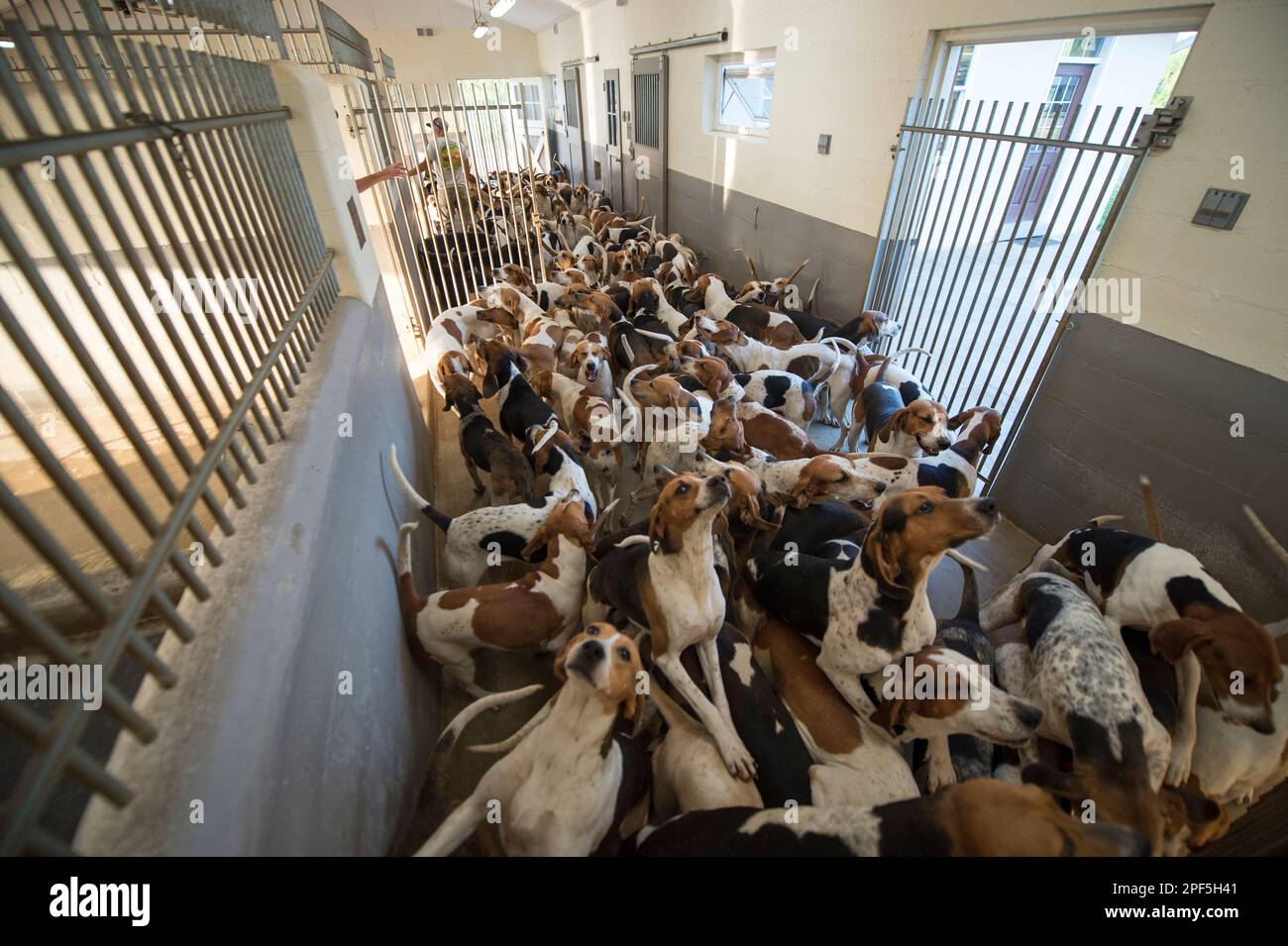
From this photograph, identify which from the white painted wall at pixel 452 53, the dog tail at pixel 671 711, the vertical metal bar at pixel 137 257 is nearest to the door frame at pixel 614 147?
the white painted wall at pixel 452 53

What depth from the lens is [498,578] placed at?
12.3 ft

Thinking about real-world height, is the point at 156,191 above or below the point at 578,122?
below

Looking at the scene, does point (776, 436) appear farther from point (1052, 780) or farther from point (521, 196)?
point (521, 196)

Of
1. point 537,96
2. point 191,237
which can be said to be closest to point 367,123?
point 191,237

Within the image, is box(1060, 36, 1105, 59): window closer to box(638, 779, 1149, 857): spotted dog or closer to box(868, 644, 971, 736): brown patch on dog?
box(868, 644, 971, 736): brown patch on dog

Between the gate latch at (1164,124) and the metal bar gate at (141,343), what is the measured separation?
15.6 ft

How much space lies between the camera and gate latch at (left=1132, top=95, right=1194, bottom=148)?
299 centimetres

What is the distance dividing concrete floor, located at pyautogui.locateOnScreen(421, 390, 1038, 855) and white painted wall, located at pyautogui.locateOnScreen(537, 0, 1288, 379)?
1789 mm

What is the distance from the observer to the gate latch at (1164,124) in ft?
9.80

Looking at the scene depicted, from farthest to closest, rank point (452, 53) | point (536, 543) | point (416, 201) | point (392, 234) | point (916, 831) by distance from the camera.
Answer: point (452, 53), point (416, 201), point (392, 234), point (536, 543), point (916, 831)

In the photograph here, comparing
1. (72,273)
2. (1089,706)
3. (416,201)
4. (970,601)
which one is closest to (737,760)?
(1089,706)

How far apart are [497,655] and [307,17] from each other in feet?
52.1

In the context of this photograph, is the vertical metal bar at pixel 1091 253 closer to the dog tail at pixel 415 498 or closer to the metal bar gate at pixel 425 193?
the dog tail at pixel 415 498

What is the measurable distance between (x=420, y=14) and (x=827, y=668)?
24.2 m
